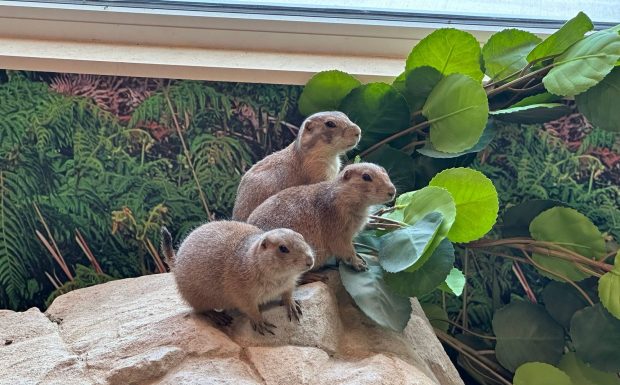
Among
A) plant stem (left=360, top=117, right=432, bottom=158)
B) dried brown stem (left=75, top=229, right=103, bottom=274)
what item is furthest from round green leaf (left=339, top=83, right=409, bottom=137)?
dried brown stem (left=75, top=229, right=103, bottom=274)

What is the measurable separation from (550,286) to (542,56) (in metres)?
0.63

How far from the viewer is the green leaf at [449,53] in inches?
77.9

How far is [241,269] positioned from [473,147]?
0.73 meters

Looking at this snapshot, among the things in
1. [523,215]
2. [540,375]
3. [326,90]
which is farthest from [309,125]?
[540,375]

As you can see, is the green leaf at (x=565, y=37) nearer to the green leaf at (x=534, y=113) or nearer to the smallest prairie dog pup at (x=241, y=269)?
the green leaf at (x=534, y=113)

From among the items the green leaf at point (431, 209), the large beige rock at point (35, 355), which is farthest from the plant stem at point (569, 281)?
the large beige rock at point (35, 355)

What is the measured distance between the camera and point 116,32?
2258 millimetres

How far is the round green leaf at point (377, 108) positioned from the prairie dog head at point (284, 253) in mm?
562

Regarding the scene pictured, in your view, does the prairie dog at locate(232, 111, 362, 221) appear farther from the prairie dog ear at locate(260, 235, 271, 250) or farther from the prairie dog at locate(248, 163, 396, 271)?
the prairie dog ear at locate(260, 235, 271, 250)

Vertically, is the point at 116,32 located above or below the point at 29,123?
above

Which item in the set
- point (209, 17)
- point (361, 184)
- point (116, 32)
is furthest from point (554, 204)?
point (116, 32)

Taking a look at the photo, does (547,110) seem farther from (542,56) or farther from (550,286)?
(550,286)

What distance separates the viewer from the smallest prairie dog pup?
1.57m

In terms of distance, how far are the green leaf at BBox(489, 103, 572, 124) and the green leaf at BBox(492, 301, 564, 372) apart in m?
0.51
